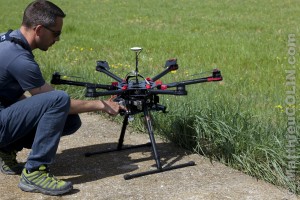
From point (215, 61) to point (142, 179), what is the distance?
479 centimetres

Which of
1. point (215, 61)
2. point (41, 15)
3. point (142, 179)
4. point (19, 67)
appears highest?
point (41, 15)

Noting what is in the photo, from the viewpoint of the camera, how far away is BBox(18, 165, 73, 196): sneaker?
146 inches

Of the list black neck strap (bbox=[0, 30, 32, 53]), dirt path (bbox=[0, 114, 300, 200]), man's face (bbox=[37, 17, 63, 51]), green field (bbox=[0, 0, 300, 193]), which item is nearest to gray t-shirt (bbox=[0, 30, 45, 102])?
black neck strap (bbox=[0, 30, 32, 53])

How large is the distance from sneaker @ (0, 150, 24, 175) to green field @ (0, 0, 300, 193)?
4.63 ft

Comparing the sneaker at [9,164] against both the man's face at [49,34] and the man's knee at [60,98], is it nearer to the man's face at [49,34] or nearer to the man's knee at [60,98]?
the man's knee at [60,98]

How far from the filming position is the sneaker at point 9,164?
161 inches

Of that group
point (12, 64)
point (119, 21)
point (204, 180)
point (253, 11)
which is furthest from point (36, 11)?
point (253, 11)

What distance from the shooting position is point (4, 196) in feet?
12.3

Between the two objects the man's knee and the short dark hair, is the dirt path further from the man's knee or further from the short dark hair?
the short dark hair

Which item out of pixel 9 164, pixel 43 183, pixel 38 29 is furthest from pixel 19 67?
pixel 9 164

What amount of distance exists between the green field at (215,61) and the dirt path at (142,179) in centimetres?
15

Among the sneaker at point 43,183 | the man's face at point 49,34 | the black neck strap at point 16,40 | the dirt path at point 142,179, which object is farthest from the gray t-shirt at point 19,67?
the dirt path at point 142,179

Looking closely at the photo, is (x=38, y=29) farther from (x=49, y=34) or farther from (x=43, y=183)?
(x=43, y=183)

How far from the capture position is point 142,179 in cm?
399
